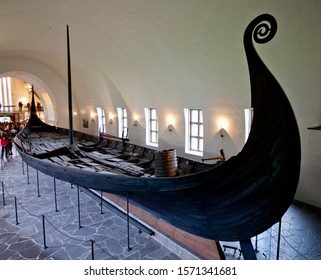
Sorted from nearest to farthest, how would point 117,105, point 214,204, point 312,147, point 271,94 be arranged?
point 271,94
point 214,204
point 312,147
point 117,105

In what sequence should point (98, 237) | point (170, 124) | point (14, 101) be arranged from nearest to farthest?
point (98, 237)
point (170, 124)
point (14, 101)

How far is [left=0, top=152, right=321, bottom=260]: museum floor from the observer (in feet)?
15.1

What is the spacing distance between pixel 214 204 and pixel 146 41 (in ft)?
22.7

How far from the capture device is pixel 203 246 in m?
4.28

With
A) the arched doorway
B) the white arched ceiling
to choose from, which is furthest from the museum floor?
the arched doorway

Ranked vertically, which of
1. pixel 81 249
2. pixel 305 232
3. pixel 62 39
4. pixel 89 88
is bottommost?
pixel 81 249

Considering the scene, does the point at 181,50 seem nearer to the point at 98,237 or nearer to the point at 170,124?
the point at 170,124

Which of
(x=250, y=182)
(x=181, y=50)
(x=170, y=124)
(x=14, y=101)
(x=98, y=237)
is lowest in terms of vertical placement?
(x=98, y=237)

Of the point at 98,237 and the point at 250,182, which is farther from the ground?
the point at 250,182

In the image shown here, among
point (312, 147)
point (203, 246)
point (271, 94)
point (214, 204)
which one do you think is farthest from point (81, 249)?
point (312, 147)

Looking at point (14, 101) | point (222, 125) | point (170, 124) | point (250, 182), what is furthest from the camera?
point (14, 101)

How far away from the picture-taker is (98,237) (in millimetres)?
5527

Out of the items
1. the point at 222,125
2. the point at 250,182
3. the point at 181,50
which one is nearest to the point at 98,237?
the point at 250,182

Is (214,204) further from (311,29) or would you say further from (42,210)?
(42,210)
